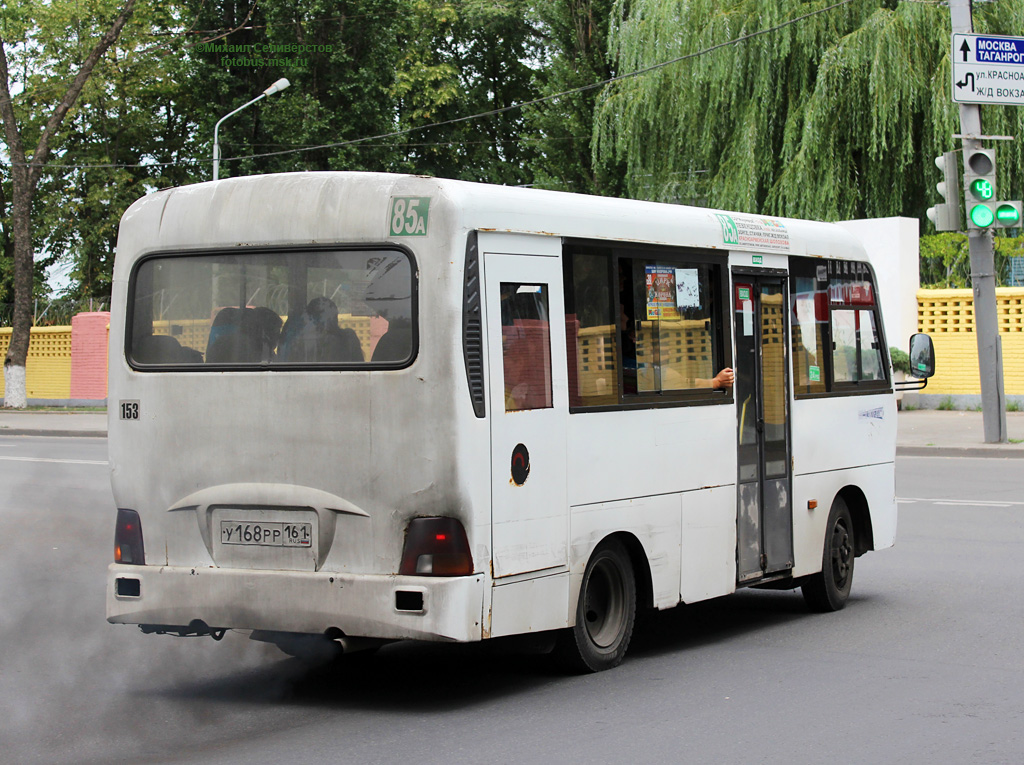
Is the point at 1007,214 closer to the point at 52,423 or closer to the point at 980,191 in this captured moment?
the point at 980,191

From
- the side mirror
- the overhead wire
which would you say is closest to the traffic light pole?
the overhead wire

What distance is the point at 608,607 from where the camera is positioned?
7254mm

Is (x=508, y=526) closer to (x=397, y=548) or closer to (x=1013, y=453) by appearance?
(x=397, y=548)

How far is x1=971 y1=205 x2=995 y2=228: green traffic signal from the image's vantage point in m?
19.8

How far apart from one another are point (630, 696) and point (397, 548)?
54.3 inches

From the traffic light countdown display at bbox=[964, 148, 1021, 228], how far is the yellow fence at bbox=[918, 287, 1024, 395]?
23.7ft

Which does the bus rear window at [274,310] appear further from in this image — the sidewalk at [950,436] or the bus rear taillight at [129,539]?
the sidewalk at [950,436]

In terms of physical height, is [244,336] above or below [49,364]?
below

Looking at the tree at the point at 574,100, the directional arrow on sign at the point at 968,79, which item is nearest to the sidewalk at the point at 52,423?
the tree at the point at 574,100

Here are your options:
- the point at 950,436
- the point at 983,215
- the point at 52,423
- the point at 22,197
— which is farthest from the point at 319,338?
the point at 22,197

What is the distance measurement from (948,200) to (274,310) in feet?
51.7

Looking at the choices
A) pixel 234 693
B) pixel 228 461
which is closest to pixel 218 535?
pixel 228 461

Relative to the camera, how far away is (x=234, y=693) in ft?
22.0

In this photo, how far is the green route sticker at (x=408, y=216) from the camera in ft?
20.5
